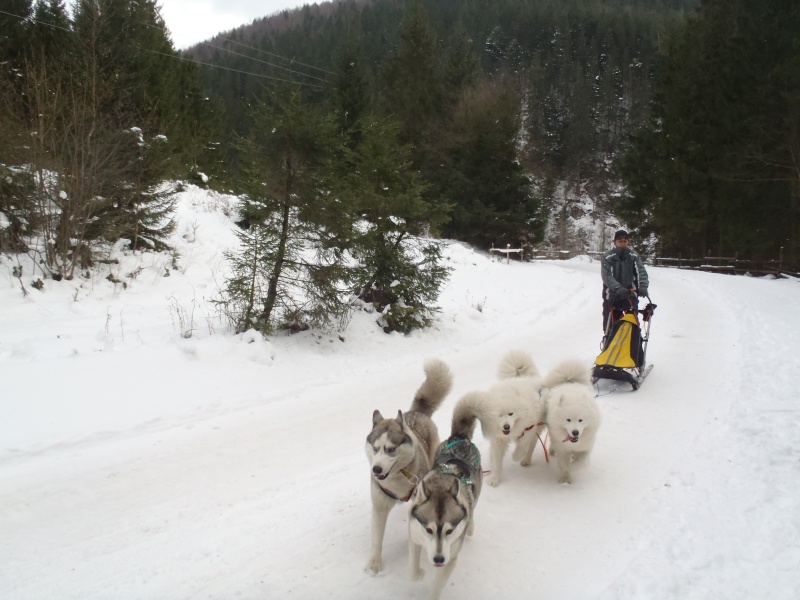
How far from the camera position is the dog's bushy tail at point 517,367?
19.2 ft

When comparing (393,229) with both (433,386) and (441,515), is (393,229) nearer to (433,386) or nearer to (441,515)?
(433,386)

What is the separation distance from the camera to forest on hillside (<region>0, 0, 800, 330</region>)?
367 inches

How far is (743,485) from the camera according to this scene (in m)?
4.73

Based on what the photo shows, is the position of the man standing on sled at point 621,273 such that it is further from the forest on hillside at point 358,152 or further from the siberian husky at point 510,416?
the forest on hillside at point 358,152

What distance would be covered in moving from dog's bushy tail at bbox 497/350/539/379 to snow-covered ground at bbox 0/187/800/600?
97cm

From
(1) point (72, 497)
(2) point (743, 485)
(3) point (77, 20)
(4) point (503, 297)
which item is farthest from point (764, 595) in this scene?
(3) point (77, 20)

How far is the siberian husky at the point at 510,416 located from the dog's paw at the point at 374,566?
4.89 ft

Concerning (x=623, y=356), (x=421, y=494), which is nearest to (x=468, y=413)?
(x=421, y=494)

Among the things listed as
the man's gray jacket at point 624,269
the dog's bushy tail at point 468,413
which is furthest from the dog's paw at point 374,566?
the man's gray jacket at point 624,269

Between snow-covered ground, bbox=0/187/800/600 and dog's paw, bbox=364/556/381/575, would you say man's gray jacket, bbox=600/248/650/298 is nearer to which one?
snow-covered ground, bbox=0/187/800/600

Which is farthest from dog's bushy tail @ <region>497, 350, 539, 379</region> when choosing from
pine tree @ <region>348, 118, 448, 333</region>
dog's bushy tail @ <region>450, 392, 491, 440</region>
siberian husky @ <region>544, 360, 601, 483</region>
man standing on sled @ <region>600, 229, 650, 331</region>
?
pine tree @ <region>348, 118, 448, 333</region>

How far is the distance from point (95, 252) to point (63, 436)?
8246 mm

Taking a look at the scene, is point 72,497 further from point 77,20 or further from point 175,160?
point 77,20

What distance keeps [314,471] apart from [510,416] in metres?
2.19
